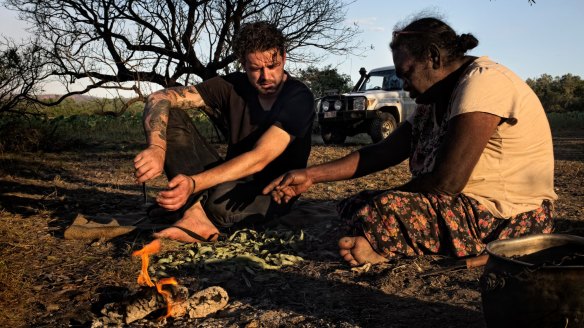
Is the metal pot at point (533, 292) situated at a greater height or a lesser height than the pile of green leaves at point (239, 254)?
greater

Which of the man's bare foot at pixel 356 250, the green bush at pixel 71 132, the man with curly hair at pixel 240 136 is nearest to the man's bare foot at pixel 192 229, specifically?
the man with curly hair at pixel 240 136

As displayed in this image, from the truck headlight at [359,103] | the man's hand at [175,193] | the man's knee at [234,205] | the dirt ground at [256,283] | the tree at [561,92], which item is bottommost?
the dirt ground at [256,283]

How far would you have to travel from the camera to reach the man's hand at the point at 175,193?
287 cm

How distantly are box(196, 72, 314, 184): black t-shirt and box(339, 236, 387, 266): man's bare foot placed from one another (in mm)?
869

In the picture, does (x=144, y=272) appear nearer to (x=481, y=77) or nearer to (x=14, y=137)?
(x=481, y=77)

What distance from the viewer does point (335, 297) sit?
2.52 m

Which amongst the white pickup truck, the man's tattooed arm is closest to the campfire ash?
the man's tattooed arm

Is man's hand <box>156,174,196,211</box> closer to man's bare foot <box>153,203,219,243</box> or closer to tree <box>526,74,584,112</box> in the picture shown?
man's bare foot <box>153,203,219,243</box>

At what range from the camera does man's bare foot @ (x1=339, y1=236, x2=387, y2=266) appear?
288 cm

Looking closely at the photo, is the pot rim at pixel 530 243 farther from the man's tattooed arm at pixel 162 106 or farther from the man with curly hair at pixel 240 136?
the man's tattooed arm at pixel 162 106

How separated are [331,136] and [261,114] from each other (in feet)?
28.7

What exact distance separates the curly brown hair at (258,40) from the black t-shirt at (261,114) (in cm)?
28

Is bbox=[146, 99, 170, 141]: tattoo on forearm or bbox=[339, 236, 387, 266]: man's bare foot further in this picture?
bbox=[146, 99, 170, 141]: tattoo on forearm

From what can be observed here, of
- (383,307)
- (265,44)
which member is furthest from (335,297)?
(265,44)
